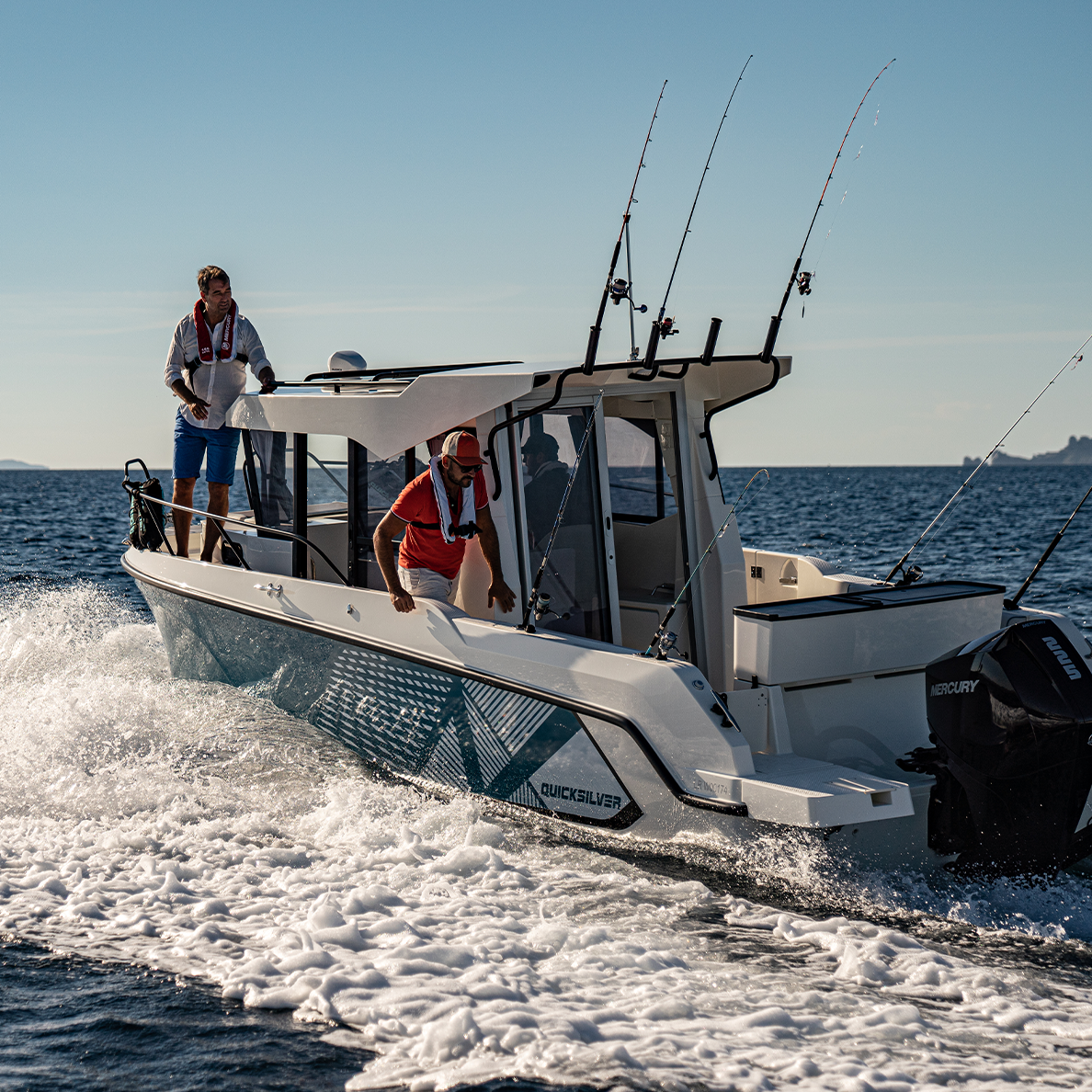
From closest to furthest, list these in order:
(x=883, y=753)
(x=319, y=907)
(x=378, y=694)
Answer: (x=319, y=907)
(x=883, y=753)
(x=378, y=694)

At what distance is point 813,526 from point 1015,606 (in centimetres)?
2751

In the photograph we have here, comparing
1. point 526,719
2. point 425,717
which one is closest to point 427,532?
point 425,717

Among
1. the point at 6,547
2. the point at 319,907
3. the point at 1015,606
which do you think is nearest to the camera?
the point at 319,907

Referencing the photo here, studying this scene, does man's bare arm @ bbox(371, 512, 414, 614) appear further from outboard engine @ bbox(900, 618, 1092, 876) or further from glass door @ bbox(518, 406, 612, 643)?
outboard engine @ bbox(900, 618, 1092, 876)

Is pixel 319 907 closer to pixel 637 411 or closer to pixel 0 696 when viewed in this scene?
pixel 637 411

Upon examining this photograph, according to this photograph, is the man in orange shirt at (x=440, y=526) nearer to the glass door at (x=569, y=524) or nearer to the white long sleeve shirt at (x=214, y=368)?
the glass door at (x=569, y=524)

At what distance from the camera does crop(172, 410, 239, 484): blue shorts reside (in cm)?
752

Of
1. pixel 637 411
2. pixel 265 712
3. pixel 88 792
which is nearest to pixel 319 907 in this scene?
pixel 88 792

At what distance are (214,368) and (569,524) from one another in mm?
3171

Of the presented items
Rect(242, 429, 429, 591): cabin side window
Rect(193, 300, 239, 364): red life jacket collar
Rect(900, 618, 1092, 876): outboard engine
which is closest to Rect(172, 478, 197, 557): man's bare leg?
Rect(242, 429, 429, 591): cabin side window

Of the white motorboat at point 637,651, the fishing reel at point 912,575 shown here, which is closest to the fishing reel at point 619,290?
the white motorboat at point 637,651

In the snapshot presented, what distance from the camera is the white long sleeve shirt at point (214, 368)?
7414 mm

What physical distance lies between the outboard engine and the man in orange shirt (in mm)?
2176

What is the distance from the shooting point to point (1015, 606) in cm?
541
